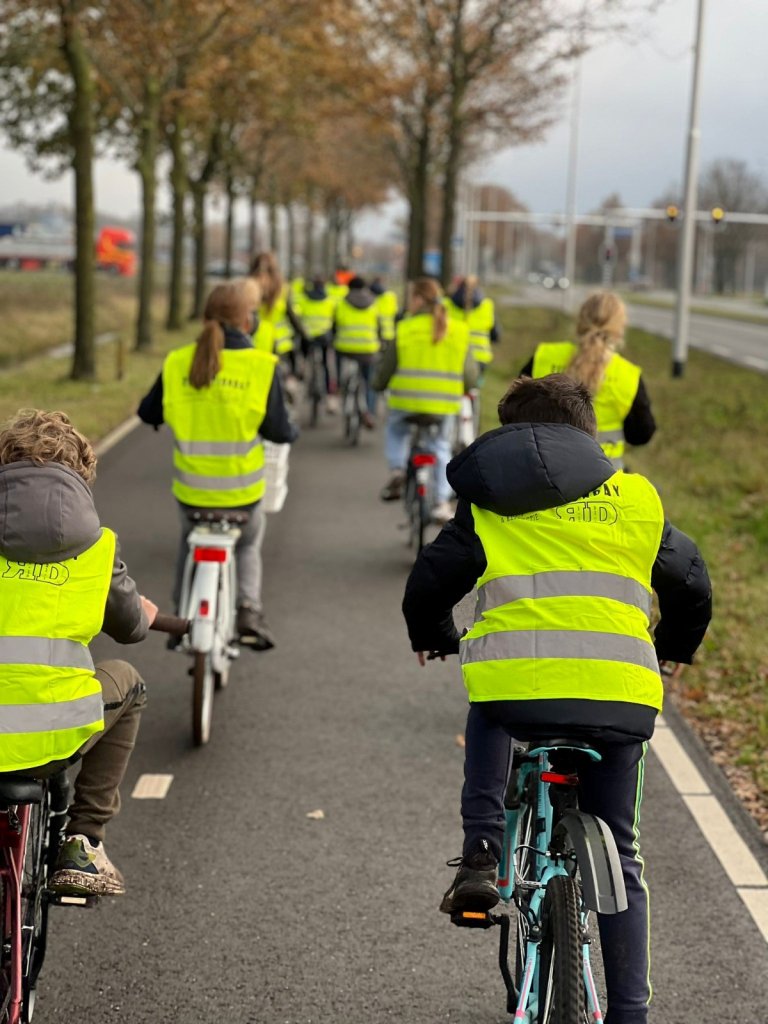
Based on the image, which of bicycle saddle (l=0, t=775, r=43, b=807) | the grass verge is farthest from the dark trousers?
the grass verge

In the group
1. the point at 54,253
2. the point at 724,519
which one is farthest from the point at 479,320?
the point at 54,253

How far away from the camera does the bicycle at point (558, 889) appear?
327 cm

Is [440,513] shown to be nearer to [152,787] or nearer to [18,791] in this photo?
[152,787]

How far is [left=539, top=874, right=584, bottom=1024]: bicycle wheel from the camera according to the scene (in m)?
3.22

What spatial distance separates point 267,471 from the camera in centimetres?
775

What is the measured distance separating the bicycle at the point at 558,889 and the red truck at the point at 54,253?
98.7 m

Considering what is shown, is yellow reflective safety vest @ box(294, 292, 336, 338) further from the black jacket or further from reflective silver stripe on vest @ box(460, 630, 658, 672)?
reflective silver stripe on vest @ box(460, 630, 658, 672)

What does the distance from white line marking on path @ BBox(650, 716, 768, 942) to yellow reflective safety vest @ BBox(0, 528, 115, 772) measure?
7.89ft

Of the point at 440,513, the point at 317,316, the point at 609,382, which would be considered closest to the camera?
the point at 609,382

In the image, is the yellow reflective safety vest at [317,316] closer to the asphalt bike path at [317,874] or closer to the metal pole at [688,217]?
the metal pole at [688,217]

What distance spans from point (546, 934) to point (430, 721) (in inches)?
150

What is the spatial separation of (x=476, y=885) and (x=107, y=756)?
1.11m

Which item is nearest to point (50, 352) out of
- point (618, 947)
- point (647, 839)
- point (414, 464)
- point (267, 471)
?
point (414, 464)

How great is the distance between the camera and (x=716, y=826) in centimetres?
582
